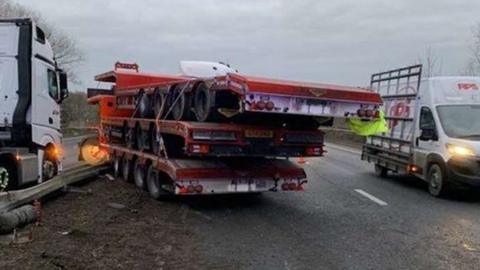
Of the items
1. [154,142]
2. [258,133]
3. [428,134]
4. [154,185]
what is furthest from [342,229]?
[428,134]

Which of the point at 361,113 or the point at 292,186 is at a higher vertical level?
the point at 361,113

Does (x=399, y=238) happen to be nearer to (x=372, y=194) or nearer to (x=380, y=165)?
(x=372, y=194)

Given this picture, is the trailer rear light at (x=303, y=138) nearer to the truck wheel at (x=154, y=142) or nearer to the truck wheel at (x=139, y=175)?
the truck wheel at (x=154, y=142)

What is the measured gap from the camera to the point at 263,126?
10.3 m

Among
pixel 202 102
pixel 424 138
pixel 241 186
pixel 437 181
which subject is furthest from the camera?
pixel 424 138

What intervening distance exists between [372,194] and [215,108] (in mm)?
4849

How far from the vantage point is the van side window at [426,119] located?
13.6 meters

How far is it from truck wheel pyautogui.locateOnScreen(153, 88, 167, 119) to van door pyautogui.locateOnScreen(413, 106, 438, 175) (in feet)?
19.1

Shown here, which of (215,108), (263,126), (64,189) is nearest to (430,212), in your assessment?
(263,126)

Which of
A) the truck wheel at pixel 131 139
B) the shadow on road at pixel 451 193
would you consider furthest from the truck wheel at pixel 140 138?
the shadow on road at pixel 451 193

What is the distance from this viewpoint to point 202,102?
10312 millimetres

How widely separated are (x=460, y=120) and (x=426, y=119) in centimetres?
87

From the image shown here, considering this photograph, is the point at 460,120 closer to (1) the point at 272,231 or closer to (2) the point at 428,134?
(2) the point at 428,134

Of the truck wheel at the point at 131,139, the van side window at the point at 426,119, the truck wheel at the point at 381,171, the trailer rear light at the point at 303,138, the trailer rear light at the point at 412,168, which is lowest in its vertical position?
the truck wheel at the point at 381,171
